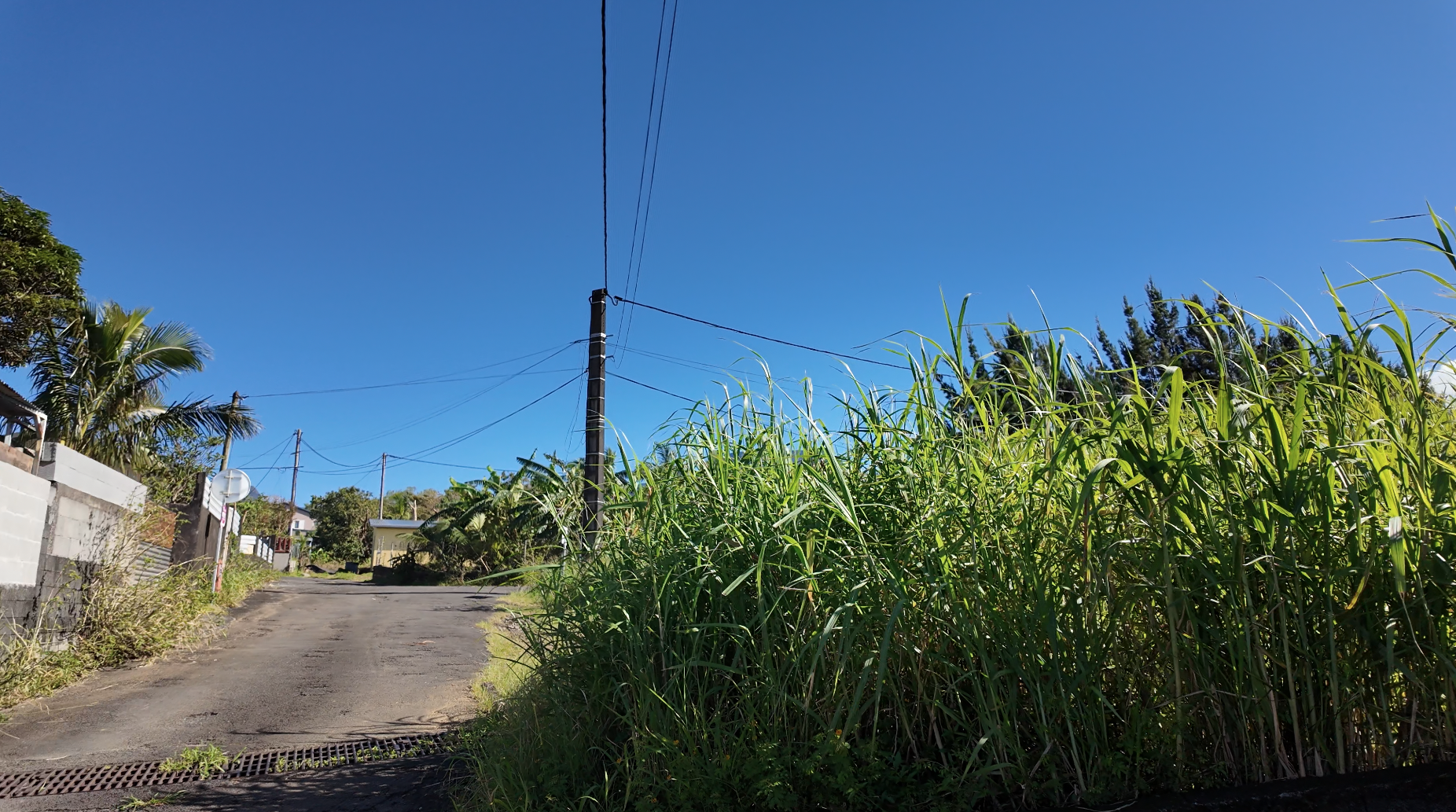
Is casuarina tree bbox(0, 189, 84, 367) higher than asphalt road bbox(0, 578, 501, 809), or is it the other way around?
casuarina tree bbox(0, 189, 84, 367)

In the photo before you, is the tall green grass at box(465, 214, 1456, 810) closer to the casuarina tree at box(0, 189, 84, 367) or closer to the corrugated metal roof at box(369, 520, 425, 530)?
the casuarina tree at box(0, 189, 84, 367)

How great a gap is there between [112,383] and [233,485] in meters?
3.41

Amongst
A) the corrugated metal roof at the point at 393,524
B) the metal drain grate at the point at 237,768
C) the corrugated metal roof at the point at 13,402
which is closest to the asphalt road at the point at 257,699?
the metal drain grate at the point at 237,768

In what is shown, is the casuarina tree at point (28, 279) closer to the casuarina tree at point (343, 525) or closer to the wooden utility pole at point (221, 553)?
the wooden utility pole at point (221, 553)

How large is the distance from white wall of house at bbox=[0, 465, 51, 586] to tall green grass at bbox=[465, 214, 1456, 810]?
7.00 metres

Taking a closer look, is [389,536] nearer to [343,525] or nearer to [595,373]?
[343,525]

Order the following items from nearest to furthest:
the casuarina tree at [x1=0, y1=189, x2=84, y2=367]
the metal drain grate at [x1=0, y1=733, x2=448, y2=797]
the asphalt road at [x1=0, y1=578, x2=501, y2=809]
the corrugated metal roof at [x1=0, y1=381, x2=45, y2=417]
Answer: the metal drain grate at [x1=0, y1=733, x2=448, y2=797], the asphalt road at [x1=0, y1=578, x2=501, y2=809], the corrugated metal roof at [x1=0, y1=381, x2=45, y2=417], the casuarina tree at [x1=0, y1=189, x2=84, y2=367]

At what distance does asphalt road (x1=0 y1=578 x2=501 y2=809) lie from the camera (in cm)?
575

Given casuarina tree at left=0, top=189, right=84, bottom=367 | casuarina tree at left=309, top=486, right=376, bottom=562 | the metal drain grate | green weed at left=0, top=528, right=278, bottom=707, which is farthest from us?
casuarina tree at left=309, top=486, right=376, bottom=562

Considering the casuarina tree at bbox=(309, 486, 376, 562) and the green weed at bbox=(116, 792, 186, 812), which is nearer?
the green weed at bbox=(116, 792, 186, 812)

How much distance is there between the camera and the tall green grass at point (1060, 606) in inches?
87.4

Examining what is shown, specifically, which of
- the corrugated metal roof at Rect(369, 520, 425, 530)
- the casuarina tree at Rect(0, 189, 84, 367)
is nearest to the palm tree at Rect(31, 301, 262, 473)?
the casuarina tree at Rect(0, 189, 84, 367)

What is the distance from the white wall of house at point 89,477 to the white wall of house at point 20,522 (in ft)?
0.95

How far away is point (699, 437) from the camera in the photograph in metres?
3.80
